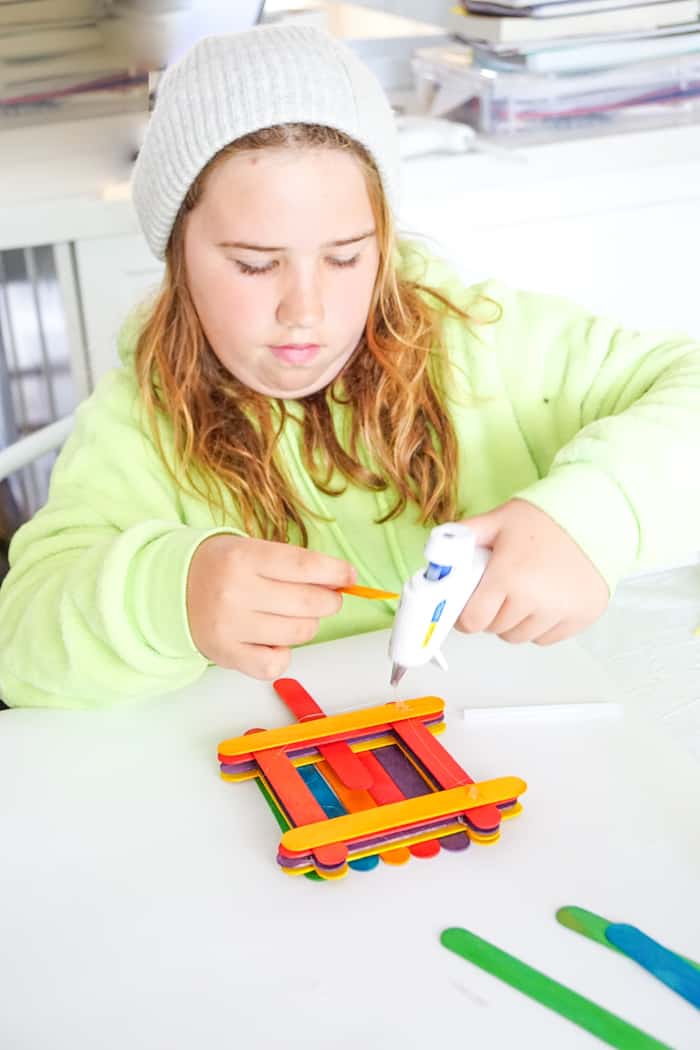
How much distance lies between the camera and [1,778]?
753mm

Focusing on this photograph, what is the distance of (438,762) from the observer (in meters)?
0.72

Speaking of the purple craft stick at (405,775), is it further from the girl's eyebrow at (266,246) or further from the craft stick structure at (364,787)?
the girl's eyebrow at (266,246)

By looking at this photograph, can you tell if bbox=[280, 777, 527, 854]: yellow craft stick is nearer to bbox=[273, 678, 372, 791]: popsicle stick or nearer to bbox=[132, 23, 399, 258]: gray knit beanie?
bbox=[273, 678, 372, 791]: popsicle stick

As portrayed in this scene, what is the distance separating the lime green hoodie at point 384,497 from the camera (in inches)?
32.3

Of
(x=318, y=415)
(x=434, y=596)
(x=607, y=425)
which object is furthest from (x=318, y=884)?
(x=318, y=415)

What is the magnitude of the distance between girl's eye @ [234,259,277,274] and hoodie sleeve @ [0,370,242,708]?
0.19 meters

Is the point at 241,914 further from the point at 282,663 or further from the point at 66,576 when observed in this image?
the point at 66,576

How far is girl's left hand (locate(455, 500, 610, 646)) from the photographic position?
753 millimetres

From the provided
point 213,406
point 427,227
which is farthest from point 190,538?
point 427,227

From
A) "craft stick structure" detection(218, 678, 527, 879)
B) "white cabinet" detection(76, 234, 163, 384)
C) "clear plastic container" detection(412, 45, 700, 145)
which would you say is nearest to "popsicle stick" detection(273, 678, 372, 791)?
"craft stick structure" detection(218, 678, 527, 879)

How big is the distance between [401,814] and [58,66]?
1.49m

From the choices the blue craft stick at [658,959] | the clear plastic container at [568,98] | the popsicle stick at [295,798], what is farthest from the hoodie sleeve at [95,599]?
the clear plastic container at [568,98]

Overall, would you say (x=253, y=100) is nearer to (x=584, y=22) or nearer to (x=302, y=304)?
(x=302, y=304)

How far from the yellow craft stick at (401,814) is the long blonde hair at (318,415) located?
41cm
